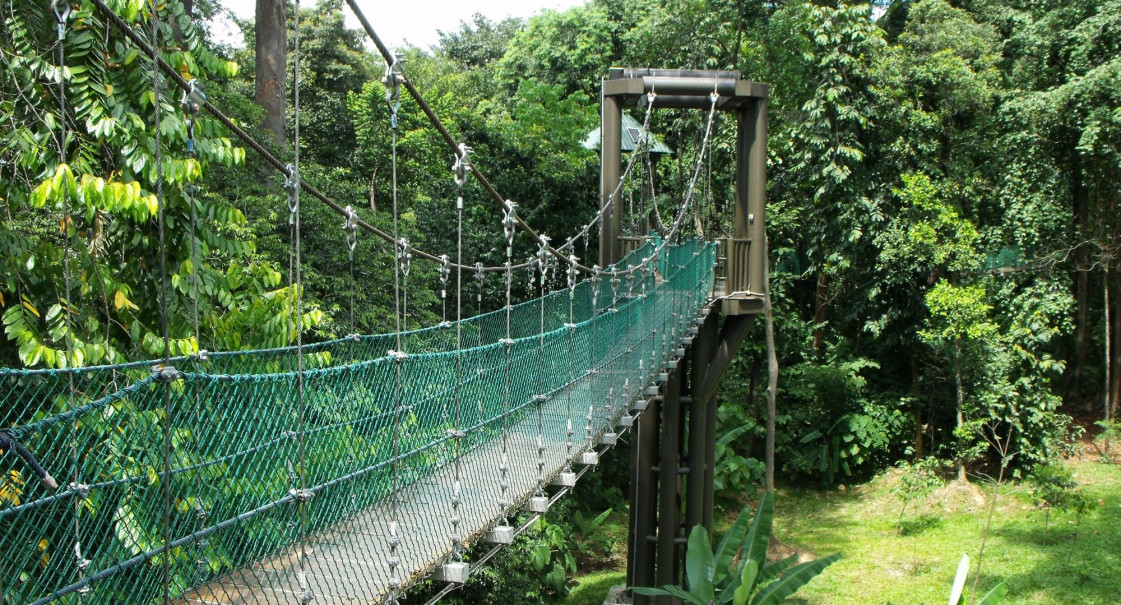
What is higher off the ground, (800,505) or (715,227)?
(715,227)

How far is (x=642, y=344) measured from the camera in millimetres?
4090

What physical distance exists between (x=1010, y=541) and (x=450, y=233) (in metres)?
5.08

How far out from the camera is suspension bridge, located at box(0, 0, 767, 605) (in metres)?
1.57

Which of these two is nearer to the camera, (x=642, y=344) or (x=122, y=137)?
(x=122, y=137)

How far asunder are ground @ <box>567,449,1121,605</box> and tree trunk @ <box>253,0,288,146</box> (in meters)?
3.97

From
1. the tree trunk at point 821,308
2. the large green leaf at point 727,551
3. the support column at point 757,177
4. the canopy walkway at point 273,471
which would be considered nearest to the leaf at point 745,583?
the large green leaf at point 727,551

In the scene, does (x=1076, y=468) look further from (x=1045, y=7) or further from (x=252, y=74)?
(x=252, y=74)

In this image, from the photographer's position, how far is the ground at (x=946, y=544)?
671 centimetres

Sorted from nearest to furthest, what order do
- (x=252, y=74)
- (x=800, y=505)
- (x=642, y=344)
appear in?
(x=642, y=344), (x=800, y=505), (x=252, y=74)

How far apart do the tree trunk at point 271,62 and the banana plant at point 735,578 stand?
3.99 meters

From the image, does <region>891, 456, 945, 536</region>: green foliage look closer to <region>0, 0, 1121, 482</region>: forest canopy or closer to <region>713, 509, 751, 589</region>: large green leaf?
<region>0, 0, 1121, 482</region>: forest canopy

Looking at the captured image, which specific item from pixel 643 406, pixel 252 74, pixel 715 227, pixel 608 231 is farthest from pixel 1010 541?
pixel 252 74

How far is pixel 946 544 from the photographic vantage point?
7.56 m

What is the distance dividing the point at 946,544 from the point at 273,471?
6.91 m
